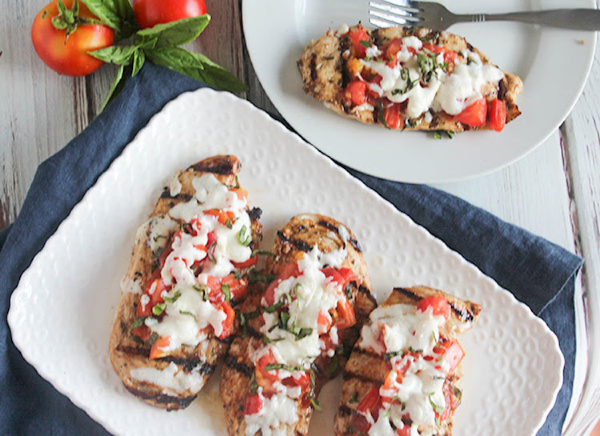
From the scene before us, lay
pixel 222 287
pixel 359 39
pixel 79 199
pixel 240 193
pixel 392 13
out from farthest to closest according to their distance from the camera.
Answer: pixel 392 13, pixel 359 39, pixel 79 199, pixel 240 193, pixel 222 287

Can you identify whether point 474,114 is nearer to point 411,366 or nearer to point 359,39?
point 359,39

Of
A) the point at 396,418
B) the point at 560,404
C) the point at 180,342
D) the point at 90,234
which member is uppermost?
the point at 90,234

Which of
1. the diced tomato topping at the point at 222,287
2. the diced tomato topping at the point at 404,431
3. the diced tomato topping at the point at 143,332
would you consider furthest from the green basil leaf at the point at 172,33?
the diced tomato topping at the point at 404,431

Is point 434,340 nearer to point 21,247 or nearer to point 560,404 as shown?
point 560,404

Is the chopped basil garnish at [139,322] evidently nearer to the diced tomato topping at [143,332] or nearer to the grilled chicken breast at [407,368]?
the diced tomato topping at [143,332]

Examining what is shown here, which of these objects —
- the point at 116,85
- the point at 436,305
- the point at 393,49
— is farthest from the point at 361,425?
the point at 116,85

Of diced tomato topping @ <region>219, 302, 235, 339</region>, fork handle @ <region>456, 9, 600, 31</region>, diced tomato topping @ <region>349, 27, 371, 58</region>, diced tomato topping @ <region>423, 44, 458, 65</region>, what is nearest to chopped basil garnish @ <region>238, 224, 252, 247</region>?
diced tomato topping @ <region>219, 302, 235, 339</region>

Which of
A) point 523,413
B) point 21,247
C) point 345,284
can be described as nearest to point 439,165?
point 345,284
